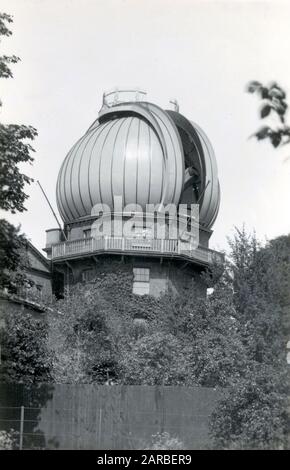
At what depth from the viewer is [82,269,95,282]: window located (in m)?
44.6

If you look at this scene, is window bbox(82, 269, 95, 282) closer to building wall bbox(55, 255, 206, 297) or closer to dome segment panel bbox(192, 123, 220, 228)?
building wall bbox(55, 255, 206, 297)

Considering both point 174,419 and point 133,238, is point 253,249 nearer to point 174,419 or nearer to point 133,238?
point 174,419

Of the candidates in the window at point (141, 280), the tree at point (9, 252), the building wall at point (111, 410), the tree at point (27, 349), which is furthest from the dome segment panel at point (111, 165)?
the tree at point (9, 252)

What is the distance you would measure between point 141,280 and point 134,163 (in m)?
6.44

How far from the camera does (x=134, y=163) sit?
44.8 m

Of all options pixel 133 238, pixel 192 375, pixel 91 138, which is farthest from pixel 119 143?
pixel 192 375

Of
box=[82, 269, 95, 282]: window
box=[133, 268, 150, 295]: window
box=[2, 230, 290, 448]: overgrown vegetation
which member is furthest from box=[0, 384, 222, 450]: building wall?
box=[133, 268, 150, 295]: window

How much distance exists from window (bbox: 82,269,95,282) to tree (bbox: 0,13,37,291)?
25.0 m

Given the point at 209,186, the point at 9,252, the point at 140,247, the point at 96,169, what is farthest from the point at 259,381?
the point at 209,186

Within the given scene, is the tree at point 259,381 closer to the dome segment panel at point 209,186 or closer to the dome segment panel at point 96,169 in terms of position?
the dome segment panel at point 96,169

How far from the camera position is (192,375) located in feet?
95.7

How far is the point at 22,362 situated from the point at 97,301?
34.0 ft
